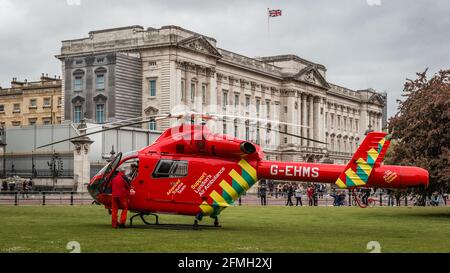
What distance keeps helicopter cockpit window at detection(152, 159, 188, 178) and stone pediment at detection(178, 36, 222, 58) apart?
59.8 m

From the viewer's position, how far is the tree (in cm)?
2900

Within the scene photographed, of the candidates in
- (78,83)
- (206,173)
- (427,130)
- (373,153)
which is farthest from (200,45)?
(373,153)

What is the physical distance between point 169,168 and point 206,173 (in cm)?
98

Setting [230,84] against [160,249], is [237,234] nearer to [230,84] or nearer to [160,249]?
[160,249]

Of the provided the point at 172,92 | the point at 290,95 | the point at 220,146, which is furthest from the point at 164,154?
the point at 290,95

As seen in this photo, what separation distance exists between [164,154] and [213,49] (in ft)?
222

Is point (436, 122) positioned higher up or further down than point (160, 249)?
higher up

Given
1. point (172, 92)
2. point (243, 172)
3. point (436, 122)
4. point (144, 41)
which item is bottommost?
point (243, 172)

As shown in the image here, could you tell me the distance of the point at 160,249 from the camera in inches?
545

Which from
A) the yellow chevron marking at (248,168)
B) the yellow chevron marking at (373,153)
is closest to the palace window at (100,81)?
the yellow chevron marking at (248,168)

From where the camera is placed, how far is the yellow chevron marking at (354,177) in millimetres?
18906

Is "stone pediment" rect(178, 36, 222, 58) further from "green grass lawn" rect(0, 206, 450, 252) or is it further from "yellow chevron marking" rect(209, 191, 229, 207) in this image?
"yellow chevron marking" rect(209, 191, 229, 207)

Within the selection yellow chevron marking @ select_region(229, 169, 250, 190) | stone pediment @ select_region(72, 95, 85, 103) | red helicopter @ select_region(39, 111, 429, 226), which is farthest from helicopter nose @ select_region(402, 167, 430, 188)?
stone pediment @ select_region(72, 95, 85, 103)

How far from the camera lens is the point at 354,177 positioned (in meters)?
19.0
